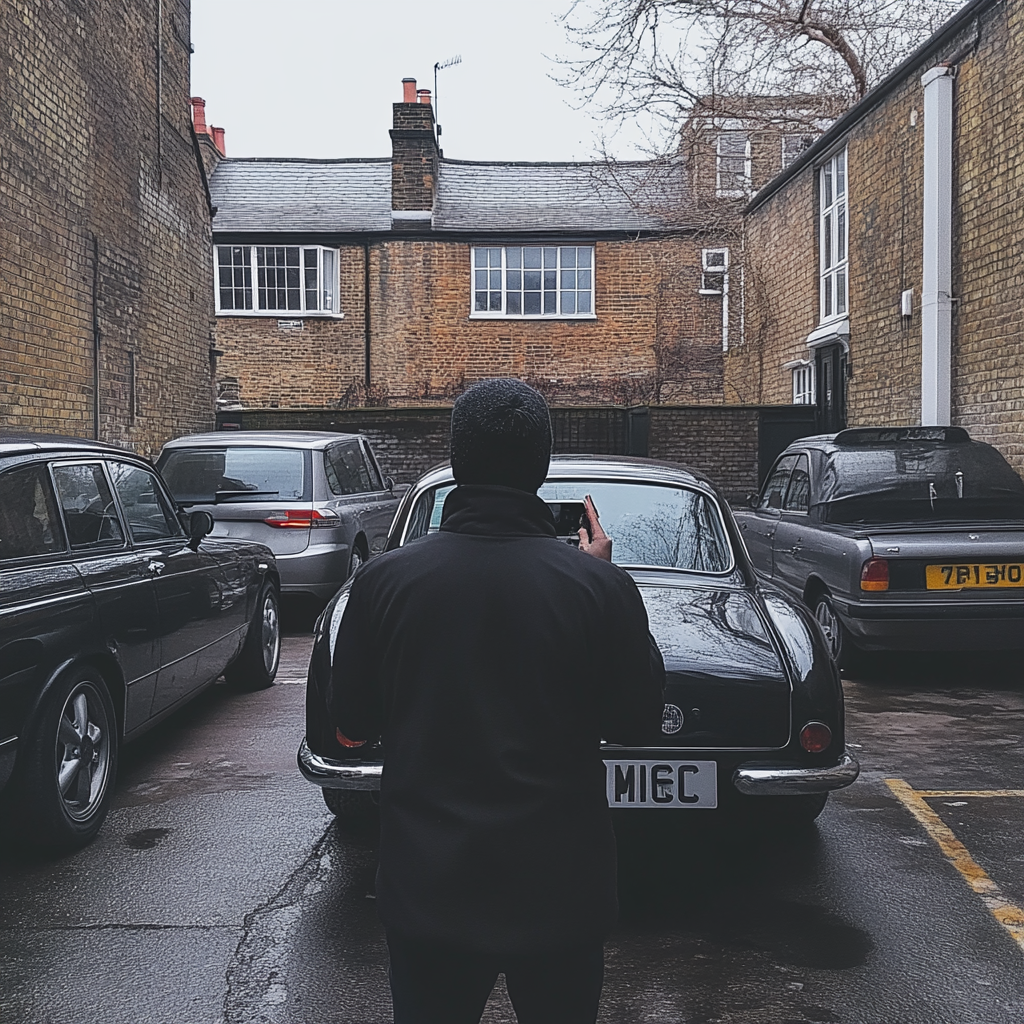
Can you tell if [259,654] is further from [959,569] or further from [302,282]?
[302,282]

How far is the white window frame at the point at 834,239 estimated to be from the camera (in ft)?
52.1

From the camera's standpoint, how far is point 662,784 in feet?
11.9

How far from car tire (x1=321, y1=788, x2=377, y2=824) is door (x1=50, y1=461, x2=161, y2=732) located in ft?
3.65

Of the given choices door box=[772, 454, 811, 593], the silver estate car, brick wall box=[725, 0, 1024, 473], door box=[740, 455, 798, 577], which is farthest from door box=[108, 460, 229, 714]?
brick wall box=[725, 0, 1024, 473]

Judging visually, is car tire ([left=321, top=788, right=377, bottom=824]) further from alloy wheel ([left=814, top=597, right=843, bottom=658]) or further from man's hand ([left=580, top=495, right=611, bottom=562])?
alloy wheel ([left=814, top=597, right=843, bottom=658])

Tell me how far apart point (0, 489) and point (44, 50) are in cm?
902

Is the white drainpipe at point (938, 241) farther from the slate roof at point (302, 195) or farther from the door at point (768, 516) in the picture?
the slate roof at point (302, 195)

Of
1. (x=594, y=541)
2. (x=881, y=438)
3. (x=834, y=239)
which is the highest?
(x=834, y=239)

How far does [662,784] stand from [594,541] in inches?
65.1

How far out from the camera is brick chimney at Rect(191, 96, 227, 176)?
29.7 m

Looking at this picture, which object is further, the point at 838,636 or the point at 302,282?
the point at 302,282

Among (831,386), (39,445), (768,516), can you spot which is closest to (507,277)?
(831,386)

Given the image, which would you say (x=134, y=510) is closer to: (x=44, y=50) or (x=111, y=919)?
(x=111, y=919)

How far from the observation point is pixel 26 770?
4.07 metres
